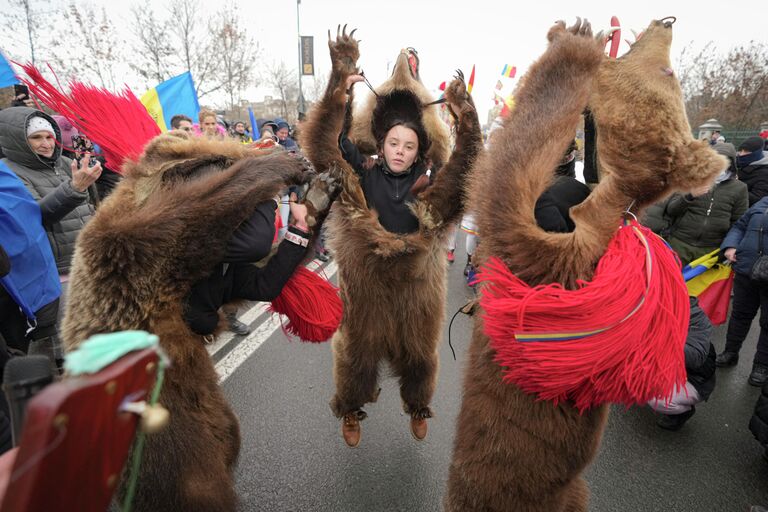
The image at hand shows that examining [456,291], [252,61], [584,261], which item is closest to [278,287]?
[584,261]

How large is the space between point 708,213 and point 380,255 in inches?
160

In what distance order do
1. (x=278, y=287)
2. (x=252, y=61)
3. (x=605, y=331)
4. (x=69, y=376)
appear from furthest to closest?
(x=252, y=61), (x=278, y=287), (x=605, y=331), (x=69, y=376)

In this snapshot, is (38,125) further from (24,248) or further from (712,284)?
(712,284)

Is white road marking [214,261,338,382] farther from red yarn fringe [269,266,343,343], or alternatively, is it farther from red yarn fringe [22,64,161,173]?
red yarn fringe [22,64,161,173]

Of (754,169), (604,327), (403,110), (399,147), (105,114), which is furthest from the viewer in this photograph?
(754,169)

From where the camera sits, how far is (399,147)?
2320 millimetres

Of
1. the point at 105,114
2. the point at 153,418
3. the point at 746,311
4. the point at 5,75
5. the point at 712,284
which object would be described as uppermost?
the point at 5,75

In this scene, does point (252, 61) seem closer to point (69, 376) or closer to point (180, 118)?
point (180, 118)

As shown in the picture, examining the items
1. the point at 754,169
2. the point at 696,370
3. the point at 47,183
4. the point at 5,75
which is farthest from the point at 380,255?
the point at 754,169

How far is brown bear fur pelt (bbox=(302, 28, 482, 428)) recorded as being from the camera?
6.97 feet

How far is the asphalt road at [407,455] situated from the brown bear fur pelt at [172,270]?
107 cm

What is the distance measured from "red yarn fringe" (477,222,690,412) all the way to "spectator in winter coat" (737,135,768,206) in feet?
17.3

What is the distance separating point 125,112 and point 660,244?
2096 millimetres

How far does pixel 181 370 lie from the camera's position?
4.39 feet
